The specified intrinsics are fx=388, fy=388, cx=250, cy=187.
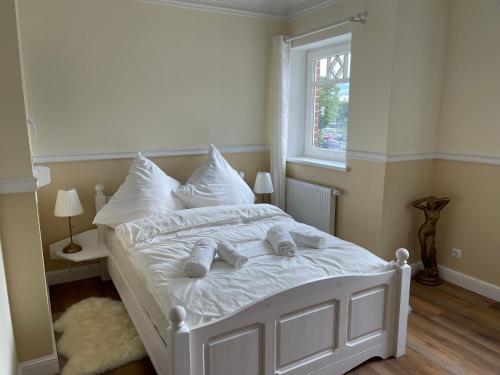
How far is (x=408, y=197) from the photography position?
337 cm

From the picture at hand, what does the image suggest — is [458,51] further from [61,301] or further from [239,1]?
[61,301]

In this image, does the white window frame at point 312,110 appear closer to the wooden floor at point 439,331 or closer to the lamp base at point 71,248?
the wooden floor at point 439,331

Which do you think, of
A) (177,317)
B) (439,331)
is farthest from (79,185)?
(439,331)

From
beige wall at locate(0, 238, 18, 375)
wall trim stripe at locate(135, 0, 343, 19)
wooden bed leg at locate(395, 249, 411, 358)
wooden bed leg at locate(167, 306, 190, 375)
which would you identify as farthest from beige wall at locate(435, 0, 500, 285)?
beige wall at locate(0, 238, 18, 375)

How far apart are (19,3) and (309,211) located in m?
2.99

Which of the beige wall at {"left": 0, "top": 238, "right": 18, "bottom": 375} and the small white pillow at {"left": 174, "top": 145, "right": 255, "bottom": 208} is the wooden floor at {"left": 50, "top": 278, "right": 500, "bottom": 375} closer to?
the beige wall at {"left": 0, "top": 238, "right": 18, "bottom": 375}

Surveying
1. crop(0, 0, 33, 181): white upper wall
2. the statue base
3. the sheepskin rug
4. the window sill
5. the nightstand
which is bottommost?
the sheepskin rug

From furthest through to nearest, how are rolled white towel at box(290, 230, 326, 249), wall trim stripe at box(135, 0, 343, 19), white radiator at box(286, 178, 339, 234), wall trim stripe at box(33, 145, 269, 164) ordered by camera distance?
white radiator at box(286, 178, 339, 234), wall trim stripe at box(135, 0, 343, 19), wall trim stripe at box(33, 145, 269, 164), rolled white towel at box(290, 230, 326, 249)

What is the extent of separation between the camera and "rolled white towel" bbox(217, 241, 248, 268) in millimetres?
2143

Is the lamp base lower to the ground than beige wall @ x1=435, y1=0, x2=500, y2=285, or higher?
lower

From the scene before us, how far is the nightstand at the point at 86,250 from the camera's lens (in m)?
3.05

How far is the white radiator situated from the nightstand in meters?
1.90

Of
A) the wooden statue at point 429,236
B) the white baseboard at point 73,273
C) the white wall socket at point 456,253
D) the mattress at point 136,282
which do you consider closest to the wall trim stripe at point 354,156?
the wooden statue at point 429,236

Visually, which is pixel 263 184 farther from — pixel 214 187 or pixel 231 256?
pixel 231 256
